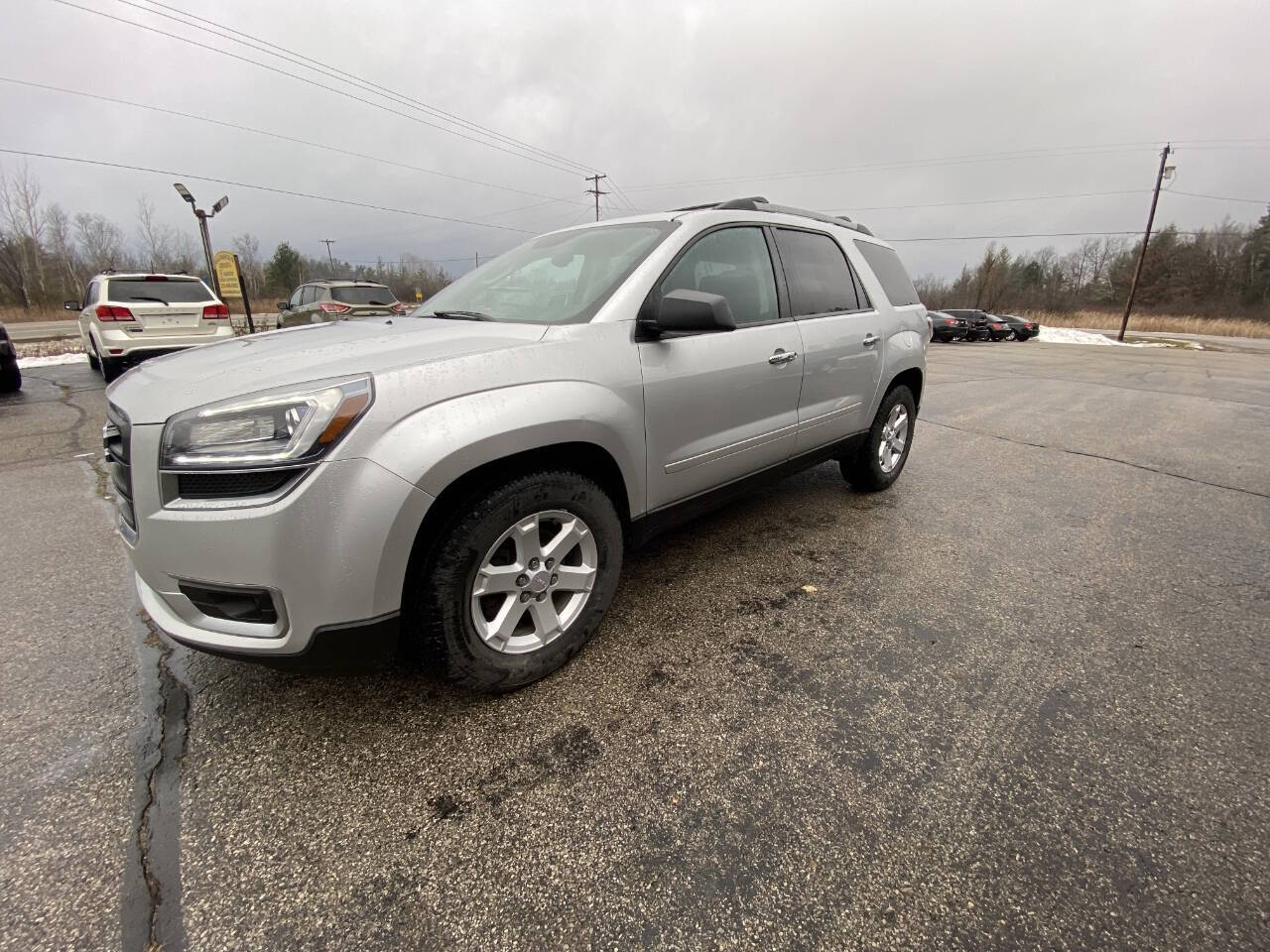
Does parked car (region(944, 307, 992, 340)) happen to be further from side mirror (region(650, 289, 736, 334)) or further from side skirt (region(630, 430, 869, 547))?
side mirror (region(650, 289, 736, 334))

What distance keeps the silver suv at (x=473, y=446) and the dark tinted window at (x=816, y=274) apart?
0.14ft

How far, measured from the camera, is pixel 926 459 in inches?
213

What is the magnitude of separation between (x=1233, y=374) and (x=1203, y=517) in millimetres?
13847

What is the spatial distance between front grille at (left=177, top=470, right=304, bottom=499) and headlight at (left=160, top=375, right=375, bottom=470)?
0.02 meters

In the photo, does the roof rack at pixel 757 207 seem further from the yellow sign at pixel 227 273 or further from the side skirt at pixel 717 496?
the yellow sign at pixel 227 273

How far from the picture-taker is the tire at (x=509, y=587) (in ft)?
6.03

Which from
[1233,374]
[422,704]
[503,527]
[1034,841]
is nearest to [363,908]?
[422,704]

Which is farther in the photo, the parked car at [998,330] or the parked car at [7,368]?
the parked car at [998,330]

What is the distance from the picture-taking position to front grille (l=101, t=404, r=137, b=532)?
5.77ft

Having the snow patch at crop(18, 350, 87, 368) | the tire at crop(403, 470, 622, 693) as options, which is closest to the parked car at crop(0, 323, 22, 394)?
the snow patch at crop(18, 350, 87, 368)

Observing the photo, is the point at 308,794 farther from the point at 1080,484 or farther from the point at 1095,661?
the point at 1080,484

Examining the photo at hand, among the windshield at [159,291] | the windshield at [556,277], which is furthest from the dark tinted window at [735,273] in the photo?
the windshield at [159,291]

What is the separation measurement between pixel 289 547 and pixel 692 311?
1.53m

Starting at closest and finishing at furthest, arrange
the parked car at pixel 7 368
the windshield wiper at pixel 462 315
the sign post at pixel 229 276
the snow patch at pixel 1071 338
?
the windshield wiper at pixel 462 315, the parked car at pixel 7 368, the sign post at pixel 229 276, the snow patch at pixel 1071 338
